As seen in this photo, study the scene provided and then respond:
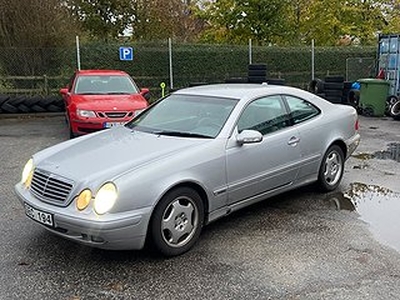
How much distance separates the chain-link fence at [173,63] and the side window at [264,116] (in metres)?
10.7

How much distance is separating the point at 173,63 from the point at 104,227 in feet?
41.7

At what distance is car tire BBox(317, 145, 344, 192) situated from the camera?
5277 millimetres

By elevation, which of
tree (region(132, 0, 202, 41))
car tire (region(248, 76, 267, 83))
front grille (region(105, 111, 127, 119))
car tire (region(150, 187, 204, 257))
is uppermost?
tree (region(132, 0, 202, 41))

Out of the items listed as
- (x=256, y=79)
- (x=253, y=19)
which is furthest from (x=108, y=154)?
(x=253, y=19)

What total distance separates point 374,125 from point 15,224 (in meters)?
9.46

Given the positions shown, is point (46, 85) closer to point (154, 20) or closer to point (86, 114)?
point (86, 114)

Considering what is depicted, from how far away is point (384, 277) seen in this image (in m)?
3.37

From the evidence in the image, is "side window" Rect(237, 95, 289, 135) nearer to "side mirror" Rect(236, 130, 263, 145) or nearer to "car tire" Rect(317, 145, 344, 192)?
"side mirror" Rect(236, 130, 263, 145)

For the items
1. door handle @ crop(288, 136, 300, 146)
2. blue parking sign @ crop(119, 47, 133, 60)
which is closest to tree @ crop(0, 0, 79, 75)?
blue parking sign @ crop(119, 47, 133, 60)

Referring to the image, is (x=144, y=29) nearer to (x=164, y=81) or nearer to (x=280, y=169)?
(x=164, y=81)

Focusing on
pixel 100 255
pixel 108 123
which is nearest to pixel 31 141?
pixel 108 123

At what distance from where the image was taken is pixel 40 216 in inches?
Result: 139

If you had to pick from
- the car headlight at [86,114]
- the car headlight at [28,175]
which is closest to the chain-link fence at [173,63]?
the car headlight at [86,114]

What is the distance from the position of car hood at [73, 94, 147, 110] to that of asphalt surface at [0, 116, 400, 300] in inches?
123
